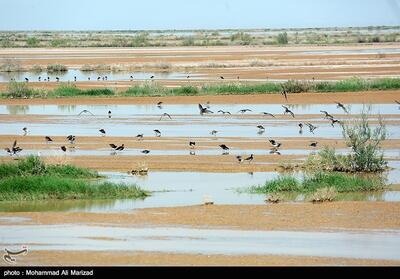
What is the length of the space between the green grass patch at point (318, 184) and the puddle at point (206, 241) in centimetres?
367

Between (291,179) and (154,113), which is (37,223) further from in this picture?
(154,113)

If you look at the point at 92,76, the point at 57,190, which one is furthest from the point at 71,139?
the point at 92,76

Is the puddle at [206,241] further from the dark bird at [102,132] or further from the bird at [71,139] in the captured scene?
the dark bird at [102,132]

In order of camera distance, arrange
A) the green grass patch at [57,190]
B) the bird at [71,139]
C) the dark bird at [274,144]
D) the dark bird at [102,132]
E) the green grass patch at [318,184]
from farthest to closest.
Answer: the dark bird at [102,132], the bird at [71,139], the dark bird at [274,144], the green grass patch at [318,184], the green grass patch at [57,190]

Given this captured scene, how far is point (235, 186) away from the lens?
2120 centimetres

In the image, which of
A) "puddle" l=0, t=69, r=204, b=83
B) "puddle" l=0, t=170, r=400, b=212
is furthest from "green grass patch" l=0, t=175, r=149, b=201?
"puddle" l=0, t=69, r=204, b=83

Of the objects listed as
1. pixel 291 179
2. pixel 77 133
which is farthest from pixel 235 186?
pixel 77 133

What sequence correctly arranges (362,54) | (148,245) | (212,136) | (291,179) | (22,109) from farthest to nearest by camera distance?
(362,54) → (22,109) → (212,136) → (291,179) → (148,245)

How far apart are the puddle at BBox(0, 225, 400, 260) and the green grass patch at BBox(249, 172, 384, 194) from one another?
145 inches

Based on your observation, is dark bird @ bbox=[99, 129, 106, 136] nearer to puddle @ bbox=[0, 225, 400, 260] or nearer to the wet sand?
the wet sand

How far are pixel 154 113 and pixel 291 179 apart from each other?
58.7 feet

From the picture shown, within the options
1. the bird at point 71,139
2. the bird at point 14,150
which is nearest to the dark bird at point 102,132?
the bird at point 71,139

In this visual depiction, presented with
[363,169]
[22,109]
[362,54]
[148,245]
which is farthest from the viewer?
[362,54]

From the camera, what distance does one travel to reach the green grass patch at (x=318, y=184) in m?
20.1
